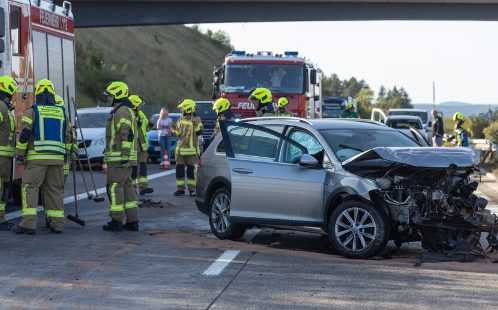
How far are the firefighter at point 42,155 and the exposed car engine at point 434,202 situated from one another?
427cm

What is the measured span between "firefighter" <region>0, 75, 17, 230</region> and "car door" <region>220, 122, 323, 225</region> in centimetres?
288

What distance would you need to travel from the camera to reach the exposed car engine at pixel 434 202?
10812 mm

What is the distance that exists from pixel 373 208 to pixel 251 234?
9.64 feet

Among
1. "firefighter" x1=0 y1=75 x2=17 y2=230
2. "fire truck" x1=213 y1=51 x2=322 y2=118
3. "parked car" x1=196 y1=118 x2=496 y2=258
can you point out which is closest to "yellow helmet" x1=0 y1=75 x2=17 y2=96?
"firefighter" x1=0 y1=75 x2=17 y2=230

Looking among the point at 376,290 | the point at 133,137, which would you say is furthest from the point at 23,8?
the point at 376,290

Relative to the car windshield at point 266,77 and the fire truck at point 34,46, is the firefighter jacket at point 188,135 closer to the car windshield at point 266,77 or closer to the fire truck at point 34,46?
the fire truck at point 34,46

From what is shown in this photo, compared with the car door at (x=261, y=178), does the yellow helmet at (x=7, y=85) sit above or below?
above

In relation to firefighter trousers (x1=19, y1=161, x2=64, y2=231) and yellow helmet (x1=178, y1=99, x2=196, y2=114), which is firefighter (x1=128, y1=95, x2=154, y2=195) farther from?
firefighter trousers (x1=19, y1=161, x2=64, y2=231)

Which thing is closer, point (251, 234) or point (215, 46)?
point (251, 234)

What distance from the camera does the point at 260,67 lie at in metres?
25.5

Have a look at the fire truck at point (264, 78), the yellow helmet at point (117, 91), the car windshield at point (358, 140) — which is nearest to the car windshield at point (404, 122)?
the fire truck at point (264, 78)

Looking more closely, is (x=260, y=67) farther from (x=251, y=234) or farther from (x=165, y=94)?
(x=165, y=94)

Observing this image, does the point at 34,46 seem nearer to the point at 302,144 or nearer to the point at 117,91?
the point at 117,91

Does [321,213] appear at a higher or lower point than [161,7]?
lower
